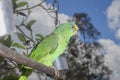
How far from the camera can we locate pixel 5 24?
81 cm

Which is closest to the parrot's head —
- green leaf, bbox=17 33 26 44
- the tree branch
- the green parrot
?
the green parrot

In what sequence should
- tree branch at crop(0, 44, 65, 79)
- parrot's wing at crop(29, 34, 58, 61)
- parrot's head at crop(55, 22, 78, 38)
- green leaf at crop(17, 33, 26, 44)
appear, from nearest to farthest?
tree branch at crop(0, 44, 65, 79) → parrot's wing at crop(29, 34, 58, 61) → green leaf at crop(17, 33, 26, 44) → parrot's head at crop(55, 22, 78, 38)

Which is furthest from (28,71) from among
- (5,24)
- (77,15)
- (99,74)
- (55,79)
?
(99,74)

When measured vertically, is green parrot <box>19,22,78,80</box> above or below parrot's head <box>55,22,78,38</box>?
below

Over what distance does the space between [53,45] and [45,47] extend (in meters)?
0.06

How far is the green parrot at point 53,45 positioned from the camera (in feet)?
4.40

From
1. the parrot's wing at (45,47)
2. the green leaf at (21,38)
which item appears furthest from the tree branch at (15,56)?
the green leaf at (21,38)

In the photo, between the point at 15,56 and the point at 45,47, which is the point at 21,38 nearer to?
the point at 45,47

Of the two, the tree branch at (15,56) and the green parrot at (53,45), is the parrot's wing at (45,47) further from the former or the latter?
the tree branch at (15,56)

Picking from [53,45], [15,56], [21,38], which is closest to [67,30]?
[53,45]

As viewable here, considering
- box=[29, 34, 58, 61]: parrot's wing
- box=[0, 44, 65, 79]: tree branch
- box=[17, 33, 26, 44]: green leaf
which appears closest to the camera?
box=[0, 44, 65, 79]: tree branch

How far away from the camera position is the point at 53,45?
146 cm

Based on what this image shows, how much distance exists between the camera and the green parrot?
1340 millimetres

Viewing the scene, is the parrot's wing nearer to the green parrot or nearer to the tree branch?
the green parrot
